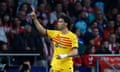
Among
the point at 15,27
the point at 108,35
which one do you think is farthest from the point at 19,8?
the point at 108,35

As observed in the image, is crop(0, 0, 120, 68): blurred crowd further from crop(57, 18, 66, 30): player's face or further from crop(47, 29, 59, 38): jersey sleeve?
crop(57, 18, 66, 30): player's face

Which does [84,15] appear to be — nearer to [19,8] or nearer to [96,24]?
[96,24]

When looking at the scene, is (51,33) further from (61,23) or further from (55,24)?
(55,24)

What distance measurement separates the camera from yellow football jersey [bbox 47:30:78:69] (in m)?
9.88

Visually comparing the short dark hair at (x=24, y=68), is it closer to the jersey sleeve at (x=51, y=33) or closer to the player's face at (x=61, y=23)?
the jersey sleeve at (x=51, y=33)

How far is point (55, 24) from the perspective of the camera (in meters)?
14.7

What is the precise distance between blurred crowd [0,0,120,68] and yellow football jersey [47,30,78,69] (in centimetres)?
296

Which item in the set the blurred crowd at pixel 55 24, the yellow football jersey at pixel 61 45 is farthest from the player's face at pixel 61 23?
the blurred crowd at pixel 55 24

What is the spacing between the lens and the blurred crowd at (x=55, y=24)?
45.7 feet

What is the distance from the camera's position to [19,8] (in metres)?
15.0

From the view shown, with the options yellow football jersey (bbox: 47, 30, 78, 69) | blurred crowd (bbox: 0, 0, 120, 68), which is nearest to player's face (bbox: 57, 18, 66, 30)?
yellow football jersey (bbox: 47, 30, 78, 69)

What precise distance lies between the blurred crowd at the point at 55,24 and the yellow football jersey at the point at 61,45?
9.72 ft

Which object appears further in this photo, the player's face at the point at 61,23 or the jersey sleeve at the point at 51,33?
the jersey sleeve at the point at 51,33

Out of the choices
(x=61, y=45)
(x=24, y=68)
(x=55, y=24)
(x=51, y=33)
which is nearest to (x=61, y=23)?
(x=51, y=33)
